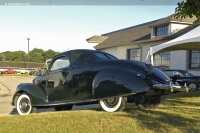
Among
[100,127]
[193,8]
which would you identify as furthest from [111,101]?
[193,8]

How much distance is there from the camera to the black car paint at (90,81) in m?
6.56

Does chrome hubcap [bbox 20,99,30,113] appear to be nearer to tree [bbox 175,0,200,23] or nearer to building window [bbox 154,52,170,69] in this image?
tree [bbox 175,0,200,23]

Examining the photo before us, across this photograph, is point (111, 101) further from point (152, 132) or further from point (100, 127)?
point (152, 132)

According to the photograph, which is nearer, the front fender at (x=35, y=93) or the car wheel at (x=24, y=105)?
the front fender at (x=35, y=93)

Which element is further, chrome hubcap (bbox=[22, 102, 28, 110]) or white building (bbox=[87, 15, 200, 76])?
white building (bbox=[87, 15, 200, 76])

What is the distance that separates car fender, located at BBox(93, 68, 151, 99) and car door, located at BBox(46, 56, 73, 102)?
0.89 meters

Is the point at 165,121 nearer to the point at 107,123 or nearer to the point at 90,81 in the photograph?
the point at 107,123

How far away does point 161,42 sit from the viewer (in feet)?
Answer: 104

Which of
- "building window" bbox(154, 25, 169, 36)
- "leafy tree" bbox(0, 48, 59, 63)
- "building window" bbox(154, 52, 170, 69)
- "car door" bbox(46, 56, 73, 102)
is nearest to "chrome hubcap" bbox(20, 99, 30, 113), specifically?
"car door" bbox(46, 56, 73, 102)

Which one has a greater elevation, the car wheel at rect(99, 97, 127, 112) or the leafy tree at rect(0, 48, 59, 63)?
the leafy tree at rect(0, 48, 59, 63)

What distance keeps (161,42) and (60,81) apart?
83.3ft

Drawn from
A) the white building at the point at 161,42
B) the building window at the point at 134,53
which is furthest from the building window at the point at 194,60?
the building window at the point at 134,53

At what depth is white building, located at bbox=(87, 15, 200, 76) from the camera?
1109 inches

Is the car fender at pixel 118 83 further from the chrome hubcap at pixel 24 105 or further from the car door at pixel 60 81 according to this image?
the chrome hubcap at pixel 24 105
